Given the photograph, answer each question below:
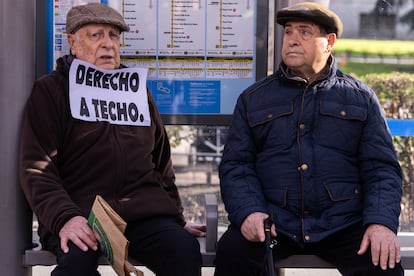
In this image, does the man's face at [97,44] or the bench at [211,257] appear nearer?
the bench at [211,257]

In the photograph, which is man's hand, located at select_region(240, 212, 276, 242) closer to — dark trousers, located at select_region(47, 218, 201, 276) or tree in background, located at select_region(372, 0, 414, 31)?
dark trousers, located at select_region(47, 218, 201, 276)

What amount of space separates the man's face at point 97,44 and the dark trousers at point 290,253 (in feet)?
3.43

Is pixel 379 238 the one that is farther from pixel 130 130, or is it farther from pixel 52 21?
pixel 52 21

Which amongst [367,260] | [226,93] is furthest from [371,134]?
[226,93]

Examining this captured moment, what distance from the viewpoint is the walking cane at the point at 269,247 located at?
11.8ft

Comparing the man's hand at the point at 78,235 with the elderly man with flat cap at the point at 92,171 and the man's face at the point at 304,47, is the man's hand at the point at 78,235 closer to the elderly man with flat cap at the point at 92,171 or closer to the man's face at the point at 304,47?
the elderly man with flat cap at the point at 92,171

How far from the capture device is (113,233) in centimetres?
350

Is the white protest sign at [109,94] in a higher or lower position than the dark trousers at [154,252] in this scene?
higher

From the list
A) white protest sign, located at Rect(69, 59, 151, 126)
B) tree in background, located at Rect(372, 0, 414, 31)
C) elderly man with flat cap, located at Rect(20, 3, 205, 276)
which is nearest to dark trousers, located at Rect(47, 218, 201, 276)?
elderly man with flat cap, located at Rect(20, 3, 205, 276)

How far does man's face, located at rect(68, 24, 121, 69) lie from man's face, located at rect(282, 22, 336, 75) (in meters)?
0.85

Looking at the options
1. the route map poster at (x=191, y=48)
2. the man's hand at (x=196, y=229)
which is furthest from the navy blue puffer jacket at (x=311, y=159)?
the route map poster at (x=191, y=48)

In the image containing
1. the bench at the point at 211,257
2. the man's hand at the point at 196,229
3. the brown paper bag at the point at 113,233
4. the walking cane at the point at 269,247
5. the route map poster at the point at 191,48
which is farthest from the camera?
the route map poster at the point at 191,48

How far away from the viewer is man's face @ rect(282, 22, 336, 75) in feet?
13.3

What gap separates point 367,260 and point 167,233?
2.95 ft
